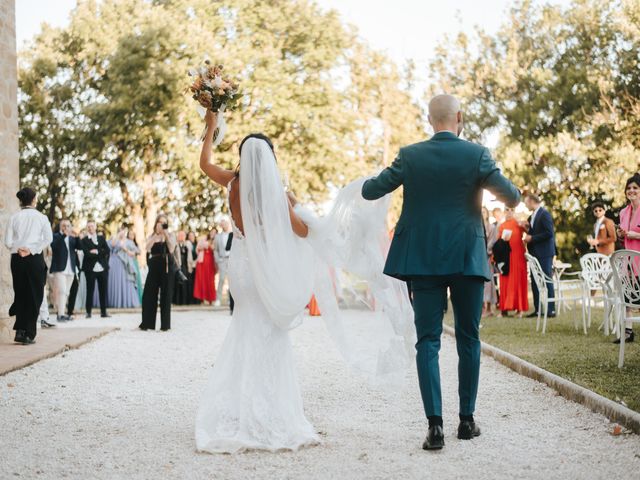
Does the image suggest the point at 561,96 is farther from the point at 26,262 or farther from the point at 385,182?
the point at 385,182

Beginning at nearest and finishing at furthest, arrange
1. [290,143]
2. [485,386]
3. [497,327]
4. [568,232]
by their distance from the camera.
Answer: [485,386]
[497,327]
[290,143]
[568,232]

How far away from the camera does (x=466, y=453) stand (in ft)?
16.6

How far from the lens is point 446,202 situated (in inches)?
204

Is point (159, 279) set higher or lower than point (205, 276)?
higher

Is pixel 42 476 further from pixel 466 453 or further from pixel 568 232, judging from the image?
pixel 568 232

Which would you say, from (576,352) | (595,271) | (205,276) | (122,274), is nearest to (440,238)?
(576,352)

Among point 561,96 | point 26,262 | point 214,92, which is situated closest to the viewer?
point 214,92

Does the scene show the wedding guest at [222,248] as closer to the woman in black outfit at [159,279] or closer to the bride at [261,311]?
the woman in black outfit at [159,279]

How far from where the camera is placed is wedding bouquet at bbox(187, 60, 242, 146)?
19.9 feet

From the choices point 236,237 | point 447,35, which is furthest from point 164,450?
point 447,35

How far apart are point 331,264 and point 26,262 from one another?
23.9 ft

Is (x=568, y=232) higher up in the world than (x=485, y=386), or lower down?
higher up

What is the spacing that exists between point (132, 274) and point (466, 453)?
1954 cm

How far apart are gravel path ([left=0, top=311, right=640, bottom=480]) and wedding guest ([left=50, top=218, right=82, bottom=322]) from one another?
759 centimetres
